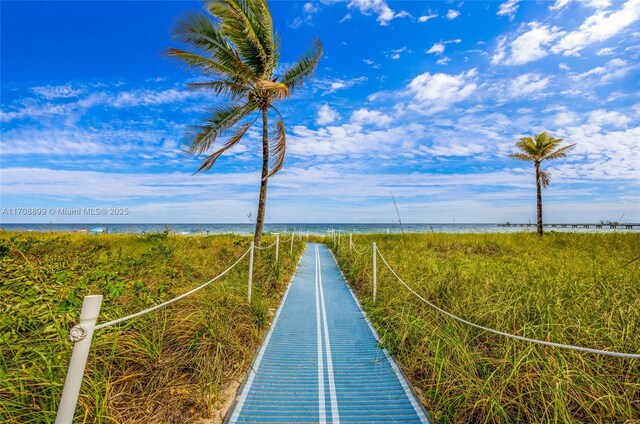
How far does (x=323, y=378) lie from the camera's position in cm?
375

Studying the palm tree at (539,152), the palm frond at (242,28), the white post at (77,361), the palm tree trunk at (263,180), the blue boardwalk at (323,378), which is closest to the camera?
the white post at (77,361)

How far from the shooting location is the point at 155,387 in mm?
3113

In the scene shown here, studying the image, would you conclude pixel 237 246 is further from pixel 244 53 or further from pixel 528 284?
pixel 528 284

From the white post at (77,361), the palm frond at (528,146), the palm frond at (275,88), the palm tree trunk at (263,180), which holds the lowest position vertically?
the white post at (77,361)

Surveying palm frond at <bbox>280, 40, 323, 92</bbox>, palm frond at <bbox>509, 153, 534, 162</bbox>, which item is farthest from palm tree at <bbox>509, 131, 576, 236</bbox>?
palm frond at <bbox>280, 40, 323, 92</bbox>

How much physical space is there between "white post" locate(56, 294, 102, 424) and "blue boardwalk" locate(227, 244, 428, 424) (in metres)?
1.56

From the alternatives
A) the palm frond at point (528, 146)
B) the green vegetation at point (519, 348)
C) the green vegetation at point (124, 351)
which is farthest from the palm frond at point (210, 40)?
the palm frond at point (528, 146)

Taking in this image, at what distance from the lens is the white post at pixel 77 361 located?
171 centimetres

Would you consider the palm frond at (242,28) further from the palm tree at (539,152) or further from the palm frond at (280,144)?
the palm tree at (539,152)

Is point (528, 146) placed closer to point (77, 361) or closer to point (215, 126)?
point (215, 126)

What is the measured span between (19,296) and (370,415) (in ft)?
12.9

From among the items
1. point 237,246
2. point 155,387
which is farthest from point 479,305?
point 237,246

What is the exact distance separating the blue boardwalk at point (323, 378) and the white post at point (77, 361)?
1.56 metres

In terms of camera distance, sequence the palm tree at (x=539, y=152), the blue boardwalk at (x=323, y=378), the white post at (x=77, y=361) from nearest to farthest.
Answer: the white post at (x=77, y=361) < the blue boardwalk at (x=323, y=378) < the palm tree at (x=539, y=152)
